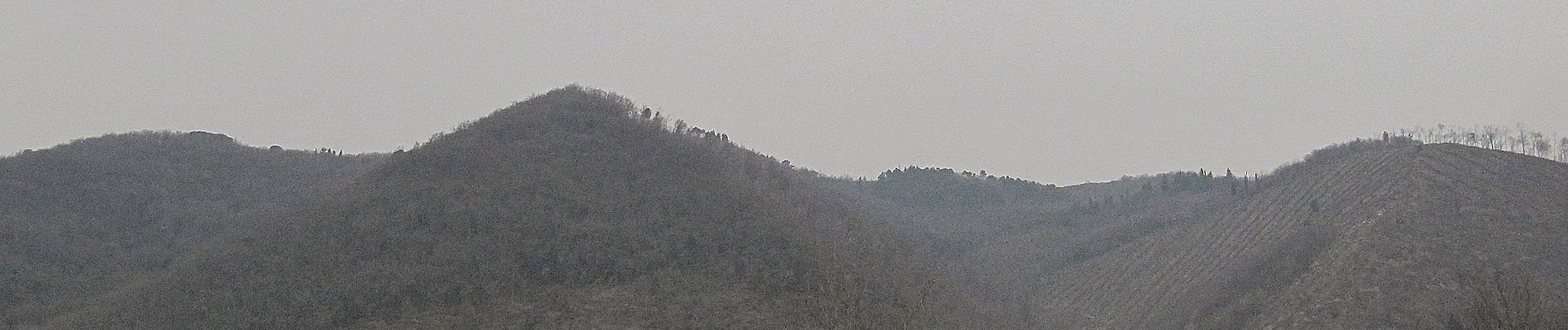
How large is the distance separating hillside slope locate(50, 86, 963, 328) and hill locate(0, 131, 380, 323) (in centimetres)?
466

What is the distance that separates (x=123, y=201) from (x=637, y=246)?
30719 mm

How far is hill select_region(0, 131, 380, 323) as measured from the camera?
3697 centimetres

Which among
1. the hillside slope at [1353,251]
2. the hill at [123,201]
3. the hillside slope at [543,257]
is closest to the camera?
the hillside slope at [543,257]

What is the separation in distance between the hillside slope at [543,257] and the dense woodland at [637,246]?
0.12 metres


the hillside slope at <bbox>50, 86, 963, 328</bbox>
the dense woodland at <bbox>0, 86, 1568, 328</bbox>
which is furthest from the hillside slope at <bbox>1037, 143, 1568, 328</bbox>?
the hillside slope at <bbox>50, 86, 963, 328</bbox>

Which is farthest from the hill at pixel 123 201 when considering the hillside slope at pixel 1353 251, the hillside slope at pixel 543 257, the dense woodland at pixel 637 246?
the hillside slope at pixel 1353 251

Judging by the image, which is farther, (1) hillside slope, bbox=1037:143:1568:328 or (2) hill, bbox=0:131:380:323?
(2) hill, bbox=0:131:380:323

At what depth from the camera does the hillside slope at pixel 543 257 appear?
2838 centimetres

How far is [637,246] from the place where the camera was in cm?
3322

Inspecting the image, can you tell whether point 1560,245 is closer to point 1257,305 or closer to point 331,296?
point 1257,305

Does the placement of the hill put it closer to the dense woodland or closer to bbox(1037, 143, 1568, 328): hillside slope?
the dense woodland

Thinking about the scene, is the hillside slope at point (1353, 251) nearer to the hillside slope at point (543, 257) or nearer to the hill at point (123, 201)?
the hillside slope at point (543, 257)

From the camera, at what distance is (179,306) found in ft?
96.2

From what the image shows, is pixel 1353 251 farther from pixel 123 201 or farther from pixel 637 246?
pixel 123 201
